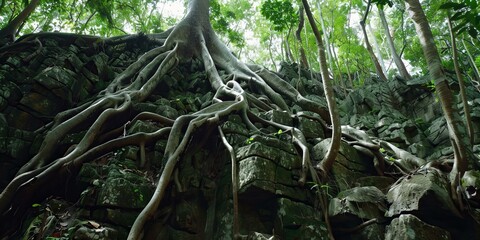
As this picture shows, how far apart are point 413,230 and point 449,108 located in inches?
49.7

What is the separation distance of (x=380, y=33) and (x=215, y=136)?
16564mm

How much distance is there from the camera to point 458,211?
3.04 meters

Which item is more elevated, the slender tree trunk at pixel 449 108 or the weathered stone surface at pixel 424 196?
the slender tree trunk at pixel 449 108

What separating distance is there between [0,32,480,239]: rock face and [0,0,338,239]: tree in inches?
5.7

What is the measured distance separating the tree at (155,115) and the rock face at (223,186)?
5.7 inches

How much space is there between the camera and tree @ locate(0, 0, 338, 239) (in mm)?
3334

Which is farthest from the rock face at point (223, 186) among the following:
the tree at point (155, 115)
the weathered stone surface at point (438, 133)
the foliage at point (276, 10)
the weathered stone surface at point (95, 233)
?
the foliage at point (276, 10)

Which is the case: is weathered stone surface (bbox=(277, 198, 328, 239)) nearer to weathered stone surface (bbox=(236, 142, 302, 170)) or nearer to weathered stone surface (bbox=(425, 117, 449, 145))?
weathered stone surface (bbox=(236, 142, 302, 170))

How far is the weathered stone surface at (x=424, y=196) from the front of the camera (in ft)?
9.79

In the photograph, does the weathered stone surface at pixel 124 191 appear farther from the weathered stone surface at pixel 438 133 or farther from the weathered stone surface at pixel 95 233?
the weathered stone surface at pixel 438 133

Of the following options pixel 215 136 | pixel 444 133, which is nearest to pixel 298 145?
pixel 215 136

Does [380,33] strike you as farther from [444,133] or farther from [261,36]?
[444,133]

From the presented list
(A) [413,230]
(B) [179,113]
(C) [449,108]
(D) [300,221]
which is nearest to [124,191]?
(D) [300,221]

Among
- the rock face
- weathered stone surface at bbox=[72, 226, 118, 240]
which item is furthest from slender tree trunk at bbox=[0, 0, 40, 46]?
weathered stone surface at bbox=[72, 226, 118, 240]
